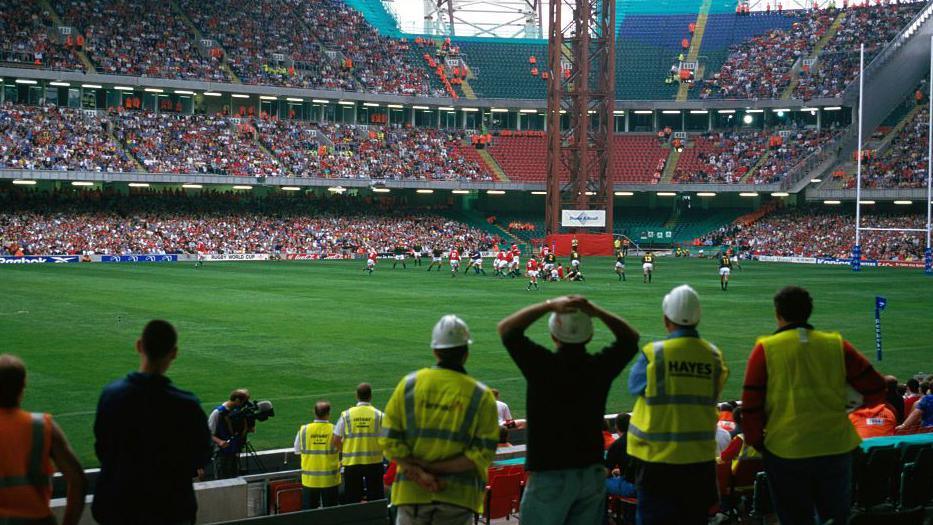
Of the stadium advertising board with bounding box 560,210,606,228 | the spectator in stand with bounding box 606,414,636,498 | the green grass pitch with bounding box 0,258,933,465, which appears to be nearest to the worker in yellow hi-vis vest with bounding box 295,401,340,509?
the spectator in stand with bounding box 606,414,636,498

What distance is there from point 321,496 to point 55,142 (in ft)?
227

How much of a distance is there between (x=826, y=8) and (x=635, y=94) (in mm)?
19766

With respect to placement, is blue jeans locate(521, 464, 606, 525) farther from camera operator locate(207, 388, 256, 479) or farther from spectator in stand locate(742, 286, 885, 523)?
camera operator locate(207, 388, 256, 479)

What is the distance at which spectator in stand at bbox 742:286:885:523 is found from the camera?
21.1ft

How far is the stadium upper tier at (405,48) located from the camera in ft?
257

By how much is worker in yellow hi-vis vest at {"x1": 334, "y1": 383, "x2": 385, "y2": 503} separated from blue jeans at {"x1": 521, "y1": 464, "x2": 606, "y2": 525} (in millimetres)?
4694

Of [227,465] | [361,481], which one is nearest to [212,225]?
[227,465]

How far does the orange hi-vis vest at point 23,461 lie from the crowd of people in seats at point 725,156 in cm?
8677

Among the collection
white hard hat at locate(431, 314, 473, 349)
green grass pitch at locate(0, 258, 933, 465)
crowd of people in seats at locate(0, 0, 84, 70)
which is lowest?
green grass pitch at locate(0, 258, 933, 465)

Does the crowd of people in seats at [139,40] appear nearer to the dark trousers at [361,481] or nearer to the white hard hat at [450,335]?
the dark trousers at [361,481]

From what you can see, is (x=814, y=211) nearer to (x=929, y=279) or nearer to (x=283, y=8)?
(x=929, y=279)

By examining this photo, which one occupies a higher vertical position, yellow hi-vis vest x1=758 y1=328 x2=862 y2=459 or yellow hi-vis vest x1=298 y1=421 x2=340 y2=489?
yellow hi-vis vest x1=758 y1=328 x2=862 y2=459

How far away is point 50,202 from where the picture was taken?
73.2 m

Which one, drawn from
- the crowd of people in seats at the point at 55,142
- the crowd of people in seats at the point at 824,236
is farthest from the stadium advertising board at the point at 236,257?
the crowd of people in seats at the point at 824,236
